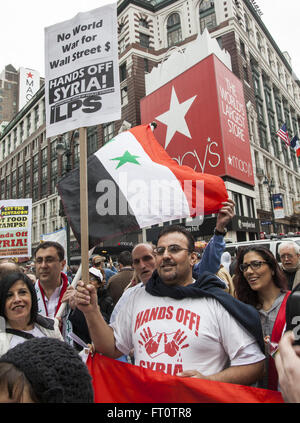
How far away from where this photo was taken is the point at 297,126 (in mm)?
44250

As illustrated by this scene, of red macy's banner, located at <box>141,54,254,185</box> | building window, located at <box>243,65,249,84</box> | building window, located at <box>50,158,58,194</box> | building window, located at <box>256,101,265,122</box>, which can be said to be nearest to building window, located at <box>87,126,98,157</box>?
building window, located at <box>50,158,58,194</box>

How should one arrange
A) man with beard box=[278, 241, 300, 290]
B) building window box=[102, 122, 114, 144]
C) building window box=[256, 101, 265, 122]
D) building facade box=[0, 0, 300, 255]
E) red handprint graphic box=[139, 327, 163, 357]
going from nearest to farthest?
1. red handprint graphic box=[139, 327, 163, 357]
2. man with beard box=[278, 241, 300, 290]
3. building facade box=[0, 0, 300, 255]
4. building window box=[256, 101, 265, 122]
5. building window box=[102, 122, 114, 144]

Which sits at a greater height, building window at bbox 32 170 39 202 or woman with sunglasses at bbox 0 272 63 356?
building window at bbox 32 170 39 202

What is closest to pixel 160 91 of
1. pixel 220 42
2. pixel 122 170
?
pixel 220 42

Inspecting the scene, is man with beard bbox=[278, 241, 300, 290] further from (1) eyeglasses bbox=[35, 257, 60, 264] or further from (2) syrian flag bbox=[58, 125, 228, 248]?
(1) eyeglasses bbox=[35, 257, 60, 264]

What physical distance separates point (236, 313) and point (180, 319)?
0.36m

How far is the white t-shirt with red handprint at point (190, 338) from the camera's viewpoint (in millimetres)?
1928

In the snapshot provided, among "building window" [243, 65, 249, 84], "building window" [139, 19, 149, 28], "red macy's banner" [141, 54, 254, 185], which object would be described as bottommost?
"red macy's banner" [141, 54, 254, 185]

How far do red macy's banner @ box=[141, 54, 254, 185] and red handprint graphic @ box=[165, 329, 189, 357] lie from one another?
20.4 m

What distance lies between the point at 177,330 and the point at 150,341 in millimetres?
208

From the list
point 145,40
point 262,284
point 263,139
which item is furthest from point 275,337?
point 145,40

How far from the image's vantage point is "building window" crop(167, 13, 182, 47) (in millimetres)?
30953

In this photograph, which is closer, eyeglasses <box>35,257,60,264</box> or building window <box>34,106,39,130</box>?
eyeglasses <box>35,257,60,264</box>
